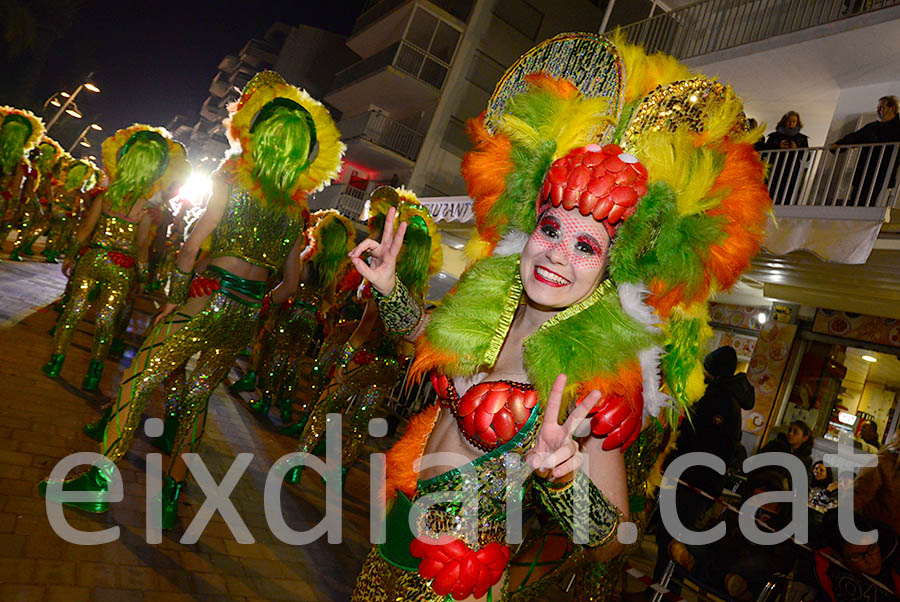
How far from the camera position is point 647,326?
190 centimetres

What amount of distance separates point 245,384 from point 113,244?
2.84 m

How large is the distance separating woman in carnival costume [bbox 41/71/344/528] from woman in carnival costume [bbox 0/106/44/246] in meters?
7.57

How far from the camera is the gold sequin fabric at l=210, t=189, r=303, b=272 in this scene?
3.43m

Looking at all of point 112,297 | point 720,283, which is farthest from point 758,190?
point 112,297

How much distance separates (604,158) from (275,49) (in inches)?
2241

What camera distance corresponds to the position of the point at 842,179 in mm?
7770

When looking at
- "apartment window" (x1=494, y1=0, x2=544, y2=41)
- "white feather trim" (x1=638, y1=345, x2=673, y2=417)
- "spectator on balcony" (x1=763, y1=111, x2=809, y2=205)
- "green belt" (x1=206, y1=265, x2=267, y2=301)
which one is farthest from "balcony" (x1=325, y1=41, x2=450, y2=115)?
"white feather trim" (x1=638, y1=345, x2=673, y2=417)

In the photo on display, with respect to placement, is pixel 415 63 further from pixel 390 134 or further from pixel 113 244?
pixel 113 244

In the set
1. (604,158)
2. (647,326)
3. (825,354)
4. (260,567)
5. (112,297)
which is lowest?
(260,567)

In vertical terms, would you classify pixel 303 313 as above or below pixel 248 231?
below

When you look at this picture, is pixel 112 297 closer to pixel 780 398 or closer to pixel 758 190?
pixel 758 190

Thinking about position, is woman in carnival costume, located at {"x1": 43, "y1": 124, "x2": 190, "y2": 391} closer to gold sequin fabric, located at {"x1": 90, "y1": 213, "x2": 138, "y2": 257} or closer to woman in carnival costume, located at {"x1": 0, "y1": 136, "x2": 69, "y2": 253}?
gold sequin fabric, located at {"x1": 90, "y1": 213, "x2": 138, "y2": 257}

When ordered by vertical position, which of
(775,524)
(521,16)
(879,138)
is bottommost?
(775,524)

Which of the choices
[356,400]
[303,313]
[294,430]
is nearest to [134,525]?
[356,400]
